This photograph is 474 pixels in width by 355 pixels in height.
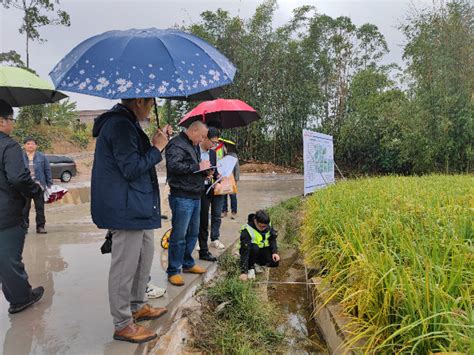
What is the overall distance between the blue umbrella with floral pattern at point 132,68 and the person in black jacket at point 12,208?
972 millimetres

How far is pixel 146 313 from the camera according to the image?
10.3 ft

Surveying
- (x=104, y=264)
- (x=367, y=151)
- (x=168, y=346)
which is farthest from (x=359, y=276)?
(x=367, y=151)

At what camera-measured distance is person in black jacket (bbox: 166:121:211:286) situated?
12.4 ft

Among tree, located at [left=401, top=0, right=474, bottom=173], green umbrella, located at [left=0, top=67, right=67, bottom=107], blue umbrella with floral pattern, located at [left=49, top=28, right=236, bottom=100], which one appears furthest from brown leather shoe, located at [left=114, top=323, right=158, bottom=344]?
tree, located at [left=401, top=0, right=474, bottom=173]

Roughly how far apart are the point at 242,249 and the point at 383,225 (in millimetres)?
1571

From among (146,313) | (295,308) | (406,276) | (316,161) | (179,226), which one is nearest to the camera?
(406,276)

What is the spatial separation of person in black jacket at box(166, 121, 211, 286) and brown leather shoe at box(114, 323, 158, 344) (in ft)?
3.38

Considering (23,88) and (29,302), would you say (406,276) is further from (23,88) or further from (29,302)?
(23,88)

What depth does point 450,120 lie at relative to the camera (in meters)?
13.1

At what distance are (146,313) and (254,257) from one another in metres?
1.68

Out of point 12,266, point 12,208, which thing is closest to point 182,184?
Result: point 12,208

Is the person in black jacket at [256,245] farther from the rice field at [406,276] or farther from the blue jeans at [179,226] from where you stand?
the blue jeans at [179,226]

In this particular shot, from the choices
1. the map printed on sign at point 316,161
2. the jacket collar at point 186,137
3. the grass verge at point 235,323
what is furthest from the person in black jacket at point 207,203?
the map printed on sign at point 316,161

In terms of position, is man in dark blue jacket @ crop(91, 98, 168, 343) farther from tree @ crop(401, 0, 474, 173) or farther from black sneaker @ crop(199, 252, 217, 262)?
tree @ crop(401, 0, 474, 173)
